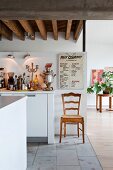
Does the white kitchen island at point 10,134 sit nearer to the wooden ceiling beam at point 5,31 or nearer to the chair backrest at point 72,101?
the chair backrest at point 72,101

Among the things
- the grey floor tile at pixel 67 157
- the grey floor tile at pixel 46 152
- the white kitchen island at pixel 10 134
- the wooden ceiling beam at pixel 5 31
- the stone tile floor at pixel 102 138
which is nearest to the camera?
the white kitchen island at pixel 10 134

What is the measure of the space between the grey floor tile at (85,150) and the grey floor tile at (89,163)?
21 centimetres

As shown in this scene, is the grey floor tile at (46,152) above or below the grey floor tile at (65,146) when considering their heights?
above

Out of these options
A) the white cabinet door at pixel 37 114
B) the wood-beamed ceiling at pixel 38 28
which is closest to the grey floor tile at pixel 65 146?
the white cabinet door at pixel 37 114

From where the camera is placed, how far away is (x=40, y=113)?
16.5 ft

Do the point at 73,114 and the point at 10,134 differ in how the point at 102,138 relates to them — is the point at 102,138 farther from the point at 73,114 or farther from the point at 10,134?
the point at 10,134

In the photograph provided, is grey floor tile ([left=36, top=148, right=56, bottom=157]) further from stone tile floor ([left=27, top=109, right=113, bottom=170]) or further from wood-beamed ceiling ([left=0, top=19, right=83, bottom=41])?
wood-beamed ceiling ([left=0, top=19, right=83, bottom=41])

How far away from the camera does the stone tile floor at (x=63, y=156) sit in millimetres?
3686

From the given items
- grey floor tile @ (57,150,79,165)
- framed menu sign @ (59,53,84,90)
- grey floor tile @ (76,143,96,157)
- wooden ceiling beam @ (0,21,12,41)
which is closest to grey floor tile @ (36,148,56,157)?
grey floor tile @ (57,150,79,165)

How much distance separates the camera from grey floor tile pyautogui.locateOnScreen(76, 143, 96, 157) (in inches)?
169

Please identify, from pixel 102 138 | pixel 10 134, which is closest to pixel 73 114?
pixel 102 138

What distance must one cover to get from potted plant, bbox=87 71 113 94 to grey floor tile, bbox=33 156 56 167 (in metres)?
6.05

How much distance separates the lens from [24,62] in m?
5.68

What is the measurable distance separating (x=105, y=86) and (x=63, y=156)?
6028 millimetres
